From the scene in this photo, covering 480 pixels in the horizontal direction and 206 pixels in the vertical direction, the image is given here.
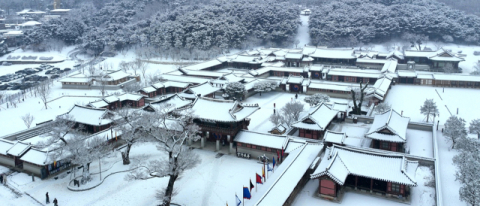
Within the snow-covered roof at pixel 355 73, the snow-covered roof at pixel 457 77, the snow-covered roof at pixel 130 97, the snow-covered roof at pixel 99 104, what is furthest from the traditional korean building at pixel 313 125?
the snow-covered roof at pixel 457 77

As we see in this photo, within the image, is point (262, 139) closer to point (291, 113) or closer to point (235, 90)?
point (291, 113)

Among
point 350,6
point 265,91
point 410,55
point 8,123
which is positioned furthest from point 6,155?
point 350,6

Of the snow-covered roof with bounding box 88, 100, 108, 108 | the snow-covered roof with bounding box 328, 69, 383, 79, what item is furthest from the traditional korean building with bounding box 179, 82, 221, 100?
the snow-covered roof with bounding box 328, 69, 383, 79

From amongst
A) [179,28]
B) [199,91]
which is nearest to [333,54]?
[199,91]

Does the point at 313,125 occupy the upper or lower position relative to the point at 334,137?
upper

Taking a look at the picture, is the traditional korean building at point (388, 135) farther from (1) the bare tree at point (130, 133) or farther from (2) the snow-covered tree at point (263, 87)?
(2) the snow-covered tree at point (263, 87)

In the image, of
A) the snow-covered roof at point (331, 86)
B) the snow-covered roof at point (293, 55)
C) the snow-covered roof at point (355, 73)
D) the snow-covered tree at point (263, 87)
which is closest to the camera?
the snow-covered roof at point (331, 86)

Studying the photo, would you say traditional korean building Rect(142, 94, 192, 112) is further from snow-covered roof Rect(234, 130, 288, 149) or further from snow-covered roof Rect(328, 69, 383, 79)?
snow-covered roof Rect(328, 69, 383, 79)
